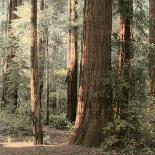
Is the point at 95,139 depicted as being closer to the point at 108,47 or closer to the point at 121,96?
the point at 121,96

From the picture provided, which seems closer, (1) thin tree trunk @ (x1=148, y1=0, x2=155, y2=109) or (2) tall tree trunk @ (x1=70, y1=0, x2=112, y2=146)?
(2) tall tree trunk @ (x1=70, y1=0, x2=112, y2=146)

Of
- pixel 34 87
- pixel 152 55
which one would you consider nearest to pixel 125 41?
pixel 152 55

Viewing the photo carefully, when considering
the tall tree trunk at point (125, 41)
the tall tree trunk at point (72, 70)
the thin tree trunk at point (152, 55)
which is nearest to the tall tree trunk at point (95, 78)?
the tall tree trunk at point (125, 41)

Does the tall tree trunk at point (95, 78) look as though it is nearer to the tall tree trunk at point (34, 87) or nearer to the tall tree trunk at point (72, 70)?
the tall tree trunk at point (34, 87)

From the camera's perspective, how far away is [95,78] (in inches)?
417

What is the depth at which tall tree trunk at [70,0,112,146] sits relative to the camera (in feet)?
34.5

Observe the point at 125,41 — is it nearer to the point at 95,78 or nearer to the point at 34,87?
the point at 95,78

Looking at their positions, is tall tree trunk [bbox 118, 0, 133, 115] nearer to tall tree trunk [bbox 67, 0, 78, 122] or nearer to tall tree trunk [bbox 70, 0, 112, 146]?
tall tree trunk [bbox 70, 0, 112, 146]

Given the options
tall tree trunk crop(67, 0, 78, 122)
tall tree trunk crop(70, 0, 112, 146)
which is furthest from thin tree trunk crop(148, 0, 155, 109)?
tall tree trunk crop(67, 0, 78, 122)

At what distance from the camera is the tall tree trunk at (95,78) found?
1052cm

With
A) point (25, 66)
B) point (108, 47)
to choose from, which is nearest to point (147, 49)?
point (108, 47)

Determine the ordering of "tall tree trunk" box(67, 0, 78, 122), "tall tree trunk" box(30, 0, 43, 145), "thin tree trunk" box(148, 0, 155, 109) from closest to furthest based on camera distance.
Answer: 1. "tall tree trunk" box(30, 0, 43, 145)
2. "thin tree trunk" box(148, 0, 155, 109)
3. "tall tree trunk" box(67, 0, 78, 122)

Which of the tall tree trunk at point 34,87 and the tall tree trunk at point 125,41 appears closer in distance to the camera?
the tall tree trunk at point 125,41

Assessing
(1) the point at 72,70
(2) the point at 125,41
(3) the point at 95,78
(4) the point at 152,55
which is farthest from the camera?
(1) the point at 72,70
